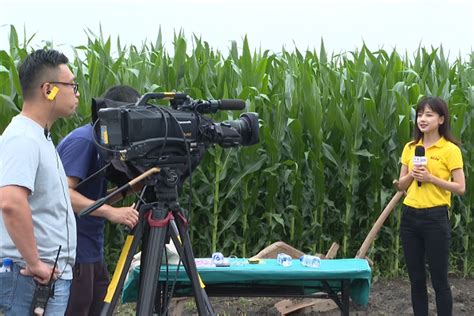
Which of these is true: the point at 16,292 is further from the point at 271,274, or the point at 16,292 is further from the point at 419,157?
the point at 419,157

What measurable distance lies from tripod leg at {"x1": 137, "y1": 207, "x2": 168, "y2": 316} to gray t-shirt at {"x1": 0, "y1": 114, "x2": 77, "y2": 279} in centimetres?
31

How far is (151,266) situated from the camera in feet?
10.5

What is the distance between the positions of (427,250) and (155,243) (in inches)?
93.1

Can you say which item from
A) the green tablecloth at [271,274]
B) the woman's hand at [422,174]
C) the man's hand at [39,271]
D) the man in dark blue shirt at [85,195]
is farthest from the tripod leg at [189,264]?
the woman's hand at [422,174]

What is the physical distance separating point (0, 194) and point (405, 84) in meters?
4.94

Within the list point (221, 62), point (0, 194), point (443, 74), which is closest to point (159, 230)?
point (0, 194)

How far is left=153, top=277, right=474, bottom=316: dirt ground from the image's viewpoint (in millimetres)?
5934

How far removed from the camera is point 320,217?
6.59 metres

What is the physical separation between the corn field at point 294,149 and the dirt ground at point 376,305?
1.43 ft

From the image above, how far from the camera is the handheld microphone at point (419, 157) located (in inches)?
191

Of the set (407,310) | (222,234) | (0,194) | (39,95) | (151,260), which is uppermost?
(39,95)

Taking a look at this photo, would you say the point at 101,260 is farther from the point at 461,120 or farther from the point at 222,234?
the point at 461,120

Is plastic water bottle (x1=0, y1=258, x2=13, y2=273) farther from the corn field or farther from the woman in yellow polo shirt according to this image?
the corn field

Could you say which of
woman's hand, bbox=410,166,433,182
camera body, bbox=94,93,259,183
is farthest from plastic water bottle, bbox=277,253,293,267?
camera body, bbox=94,93,259,183
